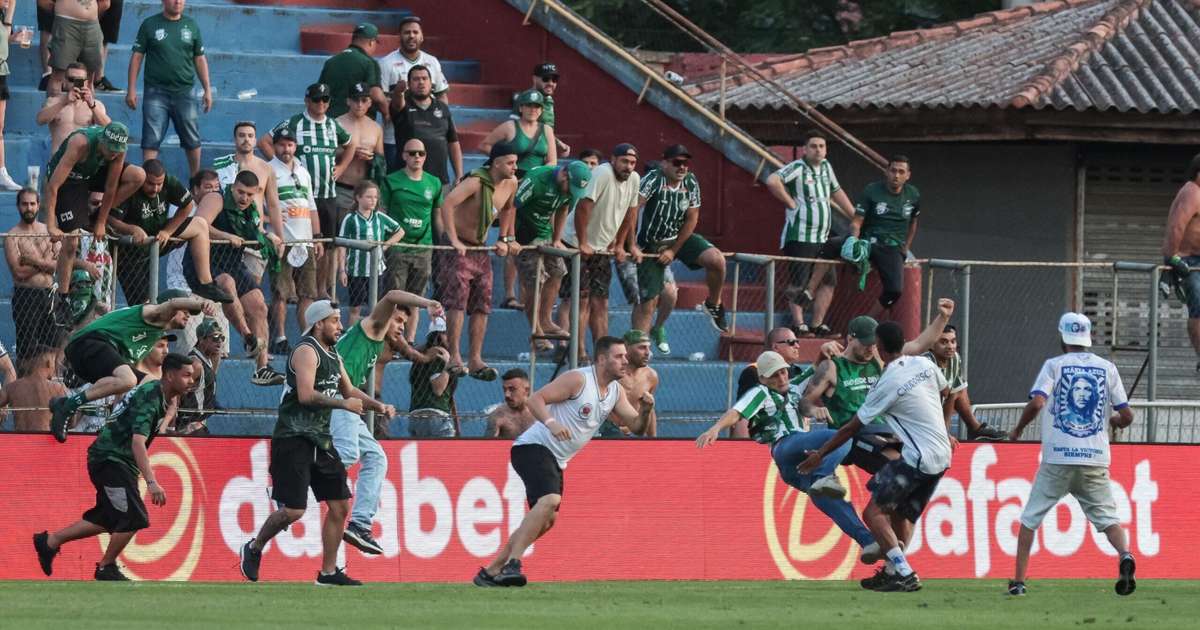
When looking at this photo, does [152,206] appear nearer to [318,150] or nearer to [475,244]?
[318,150]

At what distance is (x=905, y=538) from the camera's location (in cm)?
1656

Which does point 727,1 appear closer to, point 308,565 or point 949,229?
point 949,229

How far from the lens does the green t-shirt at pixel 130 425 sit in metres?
15.8

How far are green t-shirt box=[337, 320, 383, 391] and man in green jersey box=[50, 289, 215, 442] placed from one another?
3.76 ft

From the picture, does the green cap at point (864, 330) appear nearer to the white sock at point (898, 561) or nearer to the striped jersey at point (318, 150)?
the white sock at point (898, 561)

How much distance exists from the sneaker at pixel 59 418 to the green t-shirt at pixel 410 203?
12.8 feet

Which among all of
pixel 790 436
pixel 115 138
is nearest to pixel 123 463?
pixel 115 138

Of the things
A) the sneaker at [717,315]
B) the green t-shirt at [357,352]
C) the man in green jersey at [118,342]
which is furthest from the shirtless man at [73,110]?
the sneaker at [717,315]

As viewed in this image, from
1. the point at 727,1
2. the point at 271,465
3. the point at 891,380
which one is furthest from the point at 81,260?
the point at 727,1

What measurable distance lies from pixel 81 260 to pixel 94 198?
79 centimetres

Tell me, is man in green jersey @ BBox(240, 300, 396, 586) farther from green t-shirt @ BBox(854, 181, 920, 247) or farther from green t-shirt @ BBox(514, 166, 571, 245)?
green t-shirt @ BBox(854, 181, 920, 247)

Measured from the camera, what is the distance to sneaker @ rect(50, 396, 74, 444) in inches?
652

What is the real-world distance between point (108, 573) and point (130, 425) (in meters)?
1.14

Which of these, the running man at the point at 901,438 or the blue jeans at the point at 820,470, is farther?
the blue jeans at the point at 820,470
